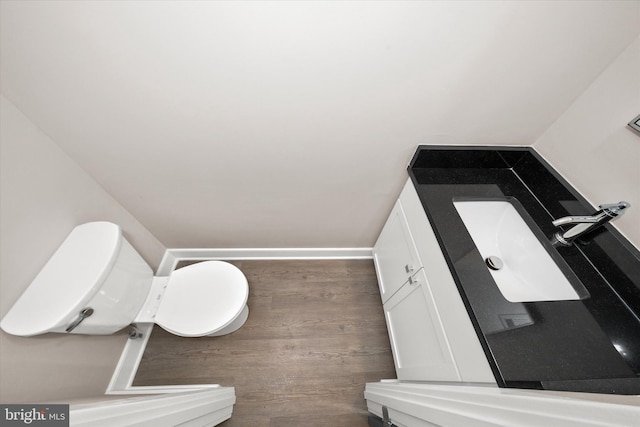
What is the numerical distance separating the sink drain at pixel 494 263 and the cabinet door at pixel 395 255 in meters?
0.26

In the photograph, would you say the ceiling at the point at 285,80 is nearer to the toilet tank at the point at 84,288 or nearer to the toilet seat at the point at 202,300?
the toilet tank at the point at 84,288

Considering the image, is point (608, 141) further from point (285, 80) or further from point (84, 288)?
point (84, 288)

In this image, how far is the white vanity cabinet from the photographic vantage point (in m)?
0.70

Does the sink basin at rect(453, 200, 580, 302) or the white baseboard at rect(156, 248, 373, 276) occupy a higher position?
the white baseboard at rect(156, 248, 373, 276)

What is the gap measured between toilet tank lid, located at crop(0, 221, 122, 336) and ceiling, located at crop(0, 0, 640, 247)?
35 cm

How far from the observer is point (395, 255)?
129cm

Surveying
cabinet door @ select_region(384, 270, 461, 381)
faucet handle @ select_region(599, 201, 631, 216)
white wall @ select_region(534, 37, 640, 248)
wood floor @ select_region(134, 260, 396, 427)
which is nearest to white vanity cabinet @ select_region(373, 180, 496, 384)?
cabinet door @ select_region(384, 270, 461, 381)

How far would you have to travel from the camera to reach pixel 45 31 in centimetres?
67

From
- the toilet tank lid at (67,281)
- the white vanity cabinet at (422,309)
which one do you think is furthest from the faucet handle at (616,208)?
the toilet tank lid at (67,281)

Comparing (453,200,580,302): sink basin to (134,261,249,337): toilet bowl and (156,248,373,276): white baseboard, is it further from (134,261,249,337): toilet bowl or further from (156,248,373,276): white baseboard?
(134,261,249,337): toilet bowl

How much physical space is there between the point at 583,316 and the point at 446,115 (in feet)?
2.71

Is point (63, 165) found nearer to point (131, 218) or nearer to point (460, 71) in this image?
point (131, 218)

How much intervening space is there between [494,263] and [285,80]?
43.0 inches

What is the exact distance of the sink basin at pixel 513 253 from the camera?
80cm
